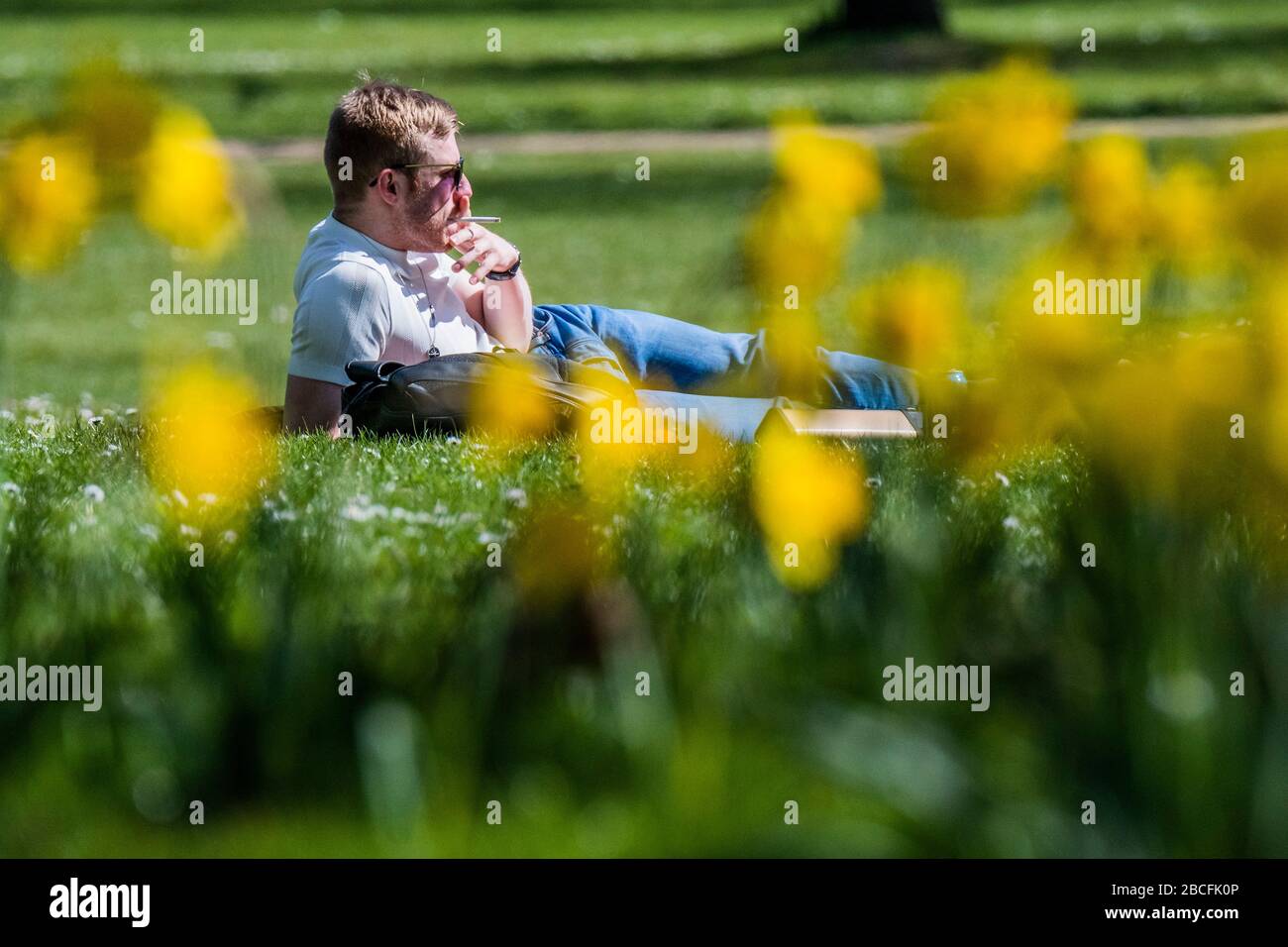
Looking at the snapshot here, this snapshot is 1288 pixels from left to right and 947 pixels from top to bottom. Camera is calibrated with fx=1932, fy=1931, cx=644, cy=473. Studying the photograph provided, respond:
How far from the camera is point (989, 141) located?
82.6 inches

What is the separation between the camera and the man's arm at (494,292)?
12.8ft

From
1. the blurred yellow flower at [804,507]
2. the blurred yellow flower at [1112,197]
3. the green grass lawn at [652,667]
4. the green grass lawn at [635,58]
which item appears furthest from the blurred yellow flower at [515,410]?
the green grass lawn at [635,58]

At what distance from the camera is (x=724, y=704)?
179 cm

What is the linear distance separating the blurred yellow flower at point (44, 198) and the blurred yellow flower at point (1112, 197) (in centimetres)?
115

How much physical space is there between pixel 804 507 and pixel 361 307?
6.73ft

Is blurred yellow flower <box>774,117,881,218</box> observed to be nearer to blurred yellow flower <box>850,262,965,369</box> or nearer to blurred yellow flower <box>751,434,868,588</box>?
blurred yellow flower <box>850,262,965,369</box>

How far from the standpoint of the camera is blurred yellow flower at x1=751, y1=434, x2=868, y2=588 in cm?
186

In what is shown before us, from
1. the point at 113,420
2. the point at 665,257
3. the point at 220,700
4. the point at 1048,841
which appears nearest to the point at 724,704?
the point at 1048,841

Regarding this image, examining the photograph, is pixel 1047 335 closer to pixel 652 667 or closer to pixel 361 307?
pixel 652 667

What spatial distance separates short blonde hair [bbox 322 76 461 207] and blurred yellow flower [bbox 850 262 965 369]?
187cm

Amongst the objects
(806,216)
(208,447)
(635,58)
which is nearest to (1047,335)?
(806,216)
